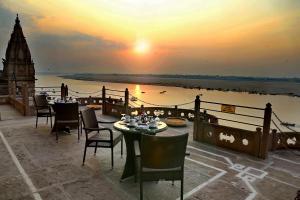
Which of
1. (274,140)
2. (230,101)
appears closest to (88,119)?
(274,140)

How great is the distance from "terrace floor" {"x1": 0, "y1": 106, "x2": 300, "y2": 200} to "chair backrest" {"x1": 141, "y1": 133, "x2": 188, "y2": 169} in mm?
732

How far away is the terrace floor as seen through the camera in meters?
3.26

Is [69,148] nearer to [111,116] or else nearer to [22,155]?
Answer: [22,155]

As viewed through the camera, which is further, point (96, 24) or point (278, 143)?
point (96, 24)

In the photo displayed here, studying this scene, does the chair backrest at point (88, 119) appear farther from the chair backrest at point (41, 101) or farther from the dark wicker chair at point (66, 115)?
the chair backrest at point (41, 101)

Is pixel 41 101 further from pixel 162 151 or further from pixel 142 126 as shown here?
pixel 162 151

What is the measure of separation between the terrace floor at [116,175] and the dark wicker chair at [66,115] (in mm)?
454

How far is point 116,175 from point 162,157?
1494 mm

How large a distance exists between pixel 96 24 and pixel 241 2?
6.36 metres

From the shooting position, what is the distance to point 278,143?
556cm

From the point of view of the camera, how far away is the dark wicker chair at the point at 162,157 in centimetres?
265

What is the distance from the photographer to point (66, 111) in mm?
5867

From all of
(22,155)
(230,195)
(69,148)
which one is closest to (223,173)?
(230,195)

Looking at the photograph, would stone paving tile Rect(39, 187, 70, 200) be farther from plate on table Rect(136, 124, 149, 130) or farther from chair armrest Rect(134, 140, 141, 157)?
plate on table Rect(136, 124, 149, 130)
